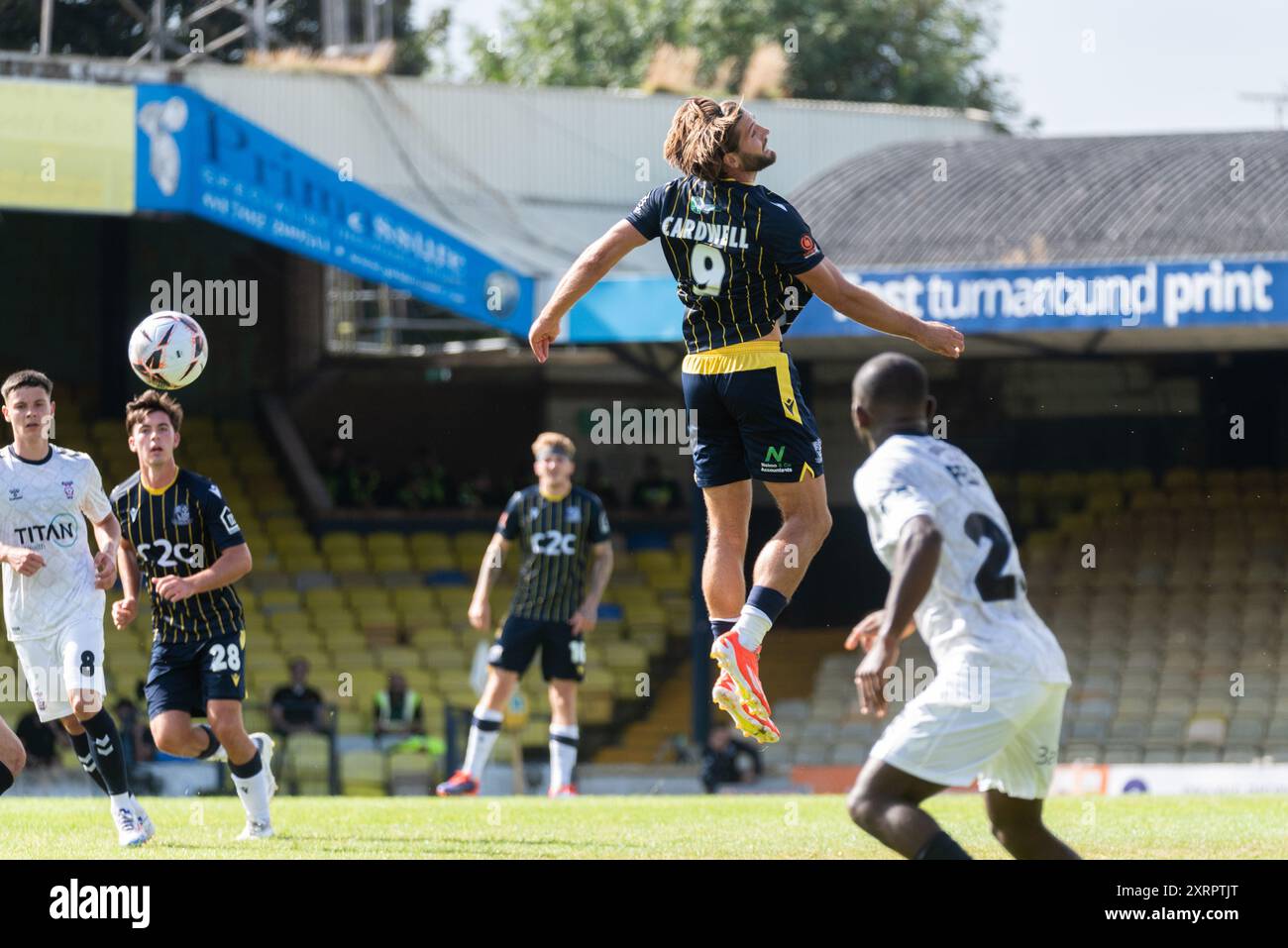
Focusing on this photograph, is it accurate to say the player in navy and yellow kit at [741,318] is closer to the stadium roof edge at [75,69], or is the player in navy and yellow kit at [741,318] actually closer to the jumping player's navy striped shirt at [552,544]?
the jumping player's navy striped shirt at [552,544]

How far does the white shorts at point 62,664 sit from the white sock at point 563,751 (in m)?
5.07

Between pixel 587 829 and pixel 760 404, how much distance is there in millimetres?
3087

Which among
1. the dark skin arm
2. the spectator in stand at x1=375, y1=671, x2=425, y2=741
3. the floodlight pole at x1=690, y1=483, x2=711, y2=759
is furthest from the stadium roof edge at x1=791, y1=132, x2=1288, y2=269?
the dark skin arm

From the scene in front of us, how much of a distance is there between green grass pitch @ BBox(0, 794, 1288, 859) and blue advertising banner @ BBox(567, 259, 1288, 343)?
295 inches

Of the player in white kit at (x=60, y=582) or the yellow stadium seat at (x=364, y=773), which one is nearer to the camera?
the player in white kit at (x=60, y=582)

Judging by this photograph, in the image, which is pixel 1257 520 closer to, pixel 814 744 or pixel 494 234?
pixel 814 744

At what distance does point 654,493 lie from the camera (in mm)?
27766

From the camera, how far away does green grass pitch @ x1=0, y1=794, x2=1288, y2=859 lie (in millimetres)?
9156

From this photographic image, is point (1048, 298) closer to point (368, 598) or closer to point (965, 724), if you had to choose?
point (368, 598)

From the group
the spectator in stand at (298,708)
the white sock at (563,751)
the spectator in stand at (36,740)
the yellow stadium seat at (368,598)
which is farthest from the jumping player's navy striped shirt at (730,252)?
the yellow stadium seat at (368,598)

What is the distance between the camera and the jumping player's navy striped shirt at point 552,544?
14430 millimetres

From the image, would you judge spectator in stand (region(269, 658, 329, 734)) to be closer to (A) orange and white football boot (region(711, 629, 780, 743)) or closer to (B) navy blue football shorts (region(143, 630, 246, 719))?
(B) navy blue football shorts (region(143, 630, 246, 719))

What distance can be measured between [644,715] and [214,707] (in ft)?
49.1

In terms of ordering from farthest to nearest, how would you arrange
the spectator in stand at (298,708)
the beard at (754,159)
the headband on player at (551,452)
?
the spectator in stand at (298,708) → the headband on player at (551,452) → the beard at (754,159)
